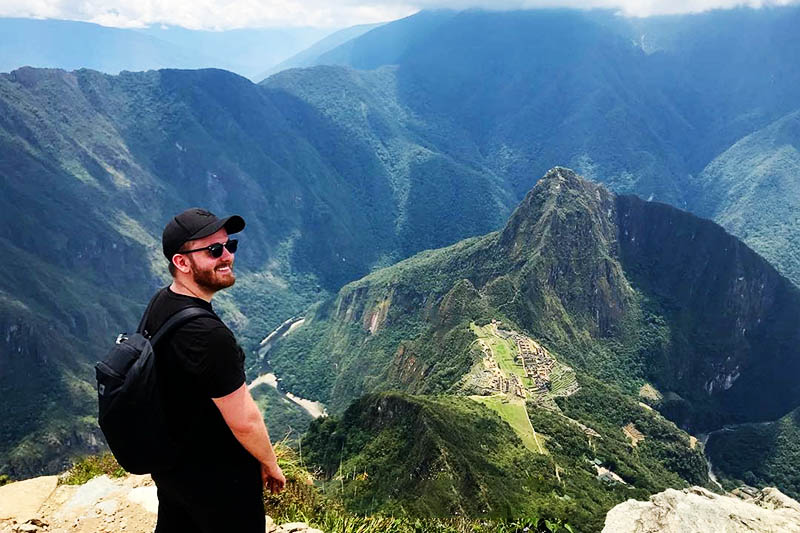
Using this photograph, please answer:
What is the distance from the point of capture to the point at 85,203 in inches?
7451

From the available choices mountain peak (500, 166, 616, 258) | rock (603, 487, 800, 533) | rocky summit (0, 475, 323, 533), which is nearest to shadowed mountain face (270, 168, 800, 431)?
mountain peak (500, 166, 616, 258)

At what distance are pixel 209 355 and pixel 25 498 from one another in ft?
29.0

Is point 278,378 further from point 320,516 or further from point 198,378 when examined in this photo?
point 198,378

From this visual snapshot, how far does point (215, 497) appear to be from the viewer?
646 centimetres

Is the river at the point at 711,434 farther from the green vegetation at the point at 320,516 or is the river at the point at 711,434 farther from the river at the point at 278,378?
the green vegetation at the point at 320,516

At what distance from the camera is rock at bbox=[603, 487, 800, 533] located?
19547mm

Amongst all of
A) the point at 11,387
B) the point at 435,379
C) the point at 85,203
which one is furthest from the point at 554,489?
the point at 85,203

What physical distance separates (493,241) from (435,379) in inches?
2393

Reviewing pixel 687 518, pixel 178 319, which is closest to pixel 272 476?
pixel 178 319

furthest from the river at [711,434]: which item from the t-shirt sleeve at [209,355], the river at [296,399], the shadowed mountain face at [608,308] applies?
the t-shirt sleeve at [209,355]

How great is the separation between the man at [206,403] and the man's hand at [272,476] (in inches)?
0.7

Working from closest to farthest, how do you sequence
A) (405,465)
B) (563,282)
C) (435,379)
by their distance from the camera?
(405,465)
(435,379)
(563,282)

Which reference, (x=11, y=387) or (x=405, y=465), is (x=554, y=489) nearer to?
(x=405, y=465)

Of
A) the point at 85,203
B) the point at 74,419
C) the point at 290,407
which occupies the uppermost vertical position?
the point at 85,203
